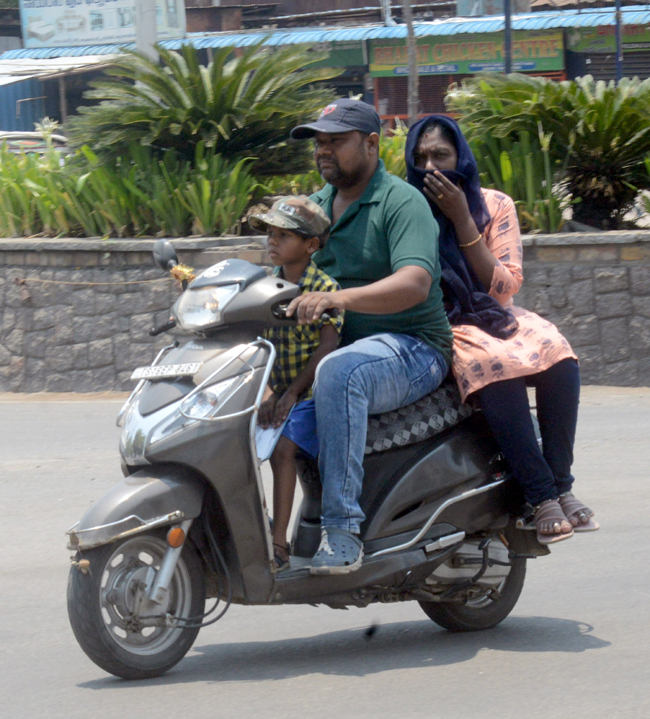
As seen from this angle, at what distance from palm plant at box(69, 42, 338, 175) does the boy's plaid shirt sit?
5780mm

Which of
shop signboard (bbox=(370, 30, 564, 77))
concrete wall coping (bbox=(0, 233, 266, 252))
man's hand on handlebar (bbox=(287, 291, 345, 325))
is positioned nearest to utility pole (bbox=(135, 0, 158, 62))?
concrete wall coping (bbox=(0, 233, 266, 252))

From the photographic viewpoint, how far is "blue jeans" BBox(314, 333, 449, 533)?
11.6 ft

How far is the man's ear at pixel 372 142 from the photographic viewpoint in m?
3.82

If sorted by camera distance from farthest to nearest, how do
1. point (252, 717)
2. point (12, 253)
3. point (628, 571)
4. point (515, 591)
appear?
point (12, 253) → point (628, 571) → point (515, 591) → point (252, 717)

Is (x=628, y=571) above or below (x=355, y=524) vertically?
below

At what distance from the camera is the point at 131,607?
11.2 ft

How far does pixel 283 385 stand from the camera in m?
3.74

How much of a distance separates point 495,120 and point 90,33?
73.2 feet

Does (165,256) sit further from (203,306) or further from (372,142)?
(372,142)

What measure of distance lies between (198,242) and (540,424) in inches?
210

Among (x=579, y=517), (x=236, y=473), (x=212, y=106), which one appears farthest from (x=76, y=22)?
(x=236, y=473)

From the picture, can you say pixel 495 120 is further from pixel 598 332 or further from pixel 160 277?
pixel 160 277

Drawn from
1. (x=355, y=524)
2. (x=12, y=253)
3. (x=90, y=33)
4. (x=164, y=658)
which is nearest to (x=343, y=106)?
(x=355, y=524)

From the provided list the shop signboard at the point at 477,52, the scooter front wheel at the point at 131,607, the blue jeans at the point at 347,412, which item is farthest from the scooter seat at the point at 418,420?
the shop signboard at the point at 477,52
